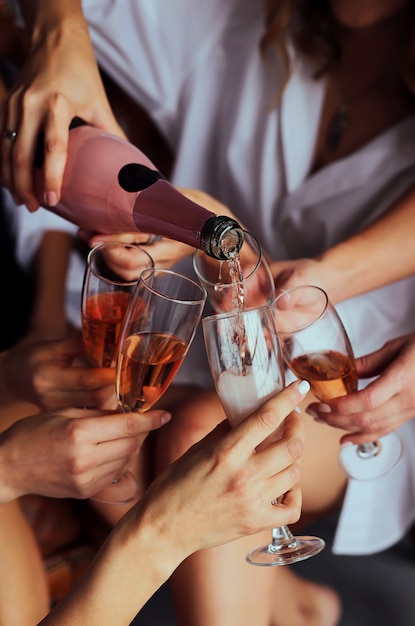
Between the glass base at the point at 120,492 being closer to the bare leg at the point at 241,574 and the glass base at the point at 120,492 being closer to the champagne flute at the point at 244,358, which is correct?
the bare leg at the point at 241,574

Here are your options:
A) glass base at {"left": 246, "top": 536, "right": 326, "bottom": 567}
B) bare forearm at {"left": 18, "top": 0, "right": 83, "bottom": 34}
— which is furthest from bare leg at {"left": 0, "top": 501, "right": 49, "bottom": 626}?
bare forearm at {"left": 18, "top": 0, "right": 83, "bottom": 34}

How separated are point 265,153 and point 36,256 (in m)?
0.56

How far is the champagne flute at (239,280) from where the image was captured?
3.86ft

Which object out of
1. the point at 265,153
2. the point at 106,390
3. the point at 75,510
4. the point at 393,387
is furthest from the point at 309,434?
the point at 265,153

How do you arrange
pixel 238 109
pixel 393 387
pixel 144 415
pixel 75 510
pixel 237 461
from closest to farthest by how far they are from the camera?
pixel 237 461
pixel 144 415
pixel 393 387
pixel 75 510
pixel 238 109

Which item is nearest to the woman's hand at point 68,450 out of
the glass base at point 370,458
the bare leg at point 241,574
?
the bare leg at point 241,574

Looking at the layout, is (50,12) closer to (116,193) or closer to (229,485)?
(116,193)

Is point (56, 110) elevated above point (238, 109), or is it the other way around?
point (56, 110)

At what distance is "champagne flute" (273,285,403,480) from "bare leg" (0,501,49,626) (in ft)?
1.69

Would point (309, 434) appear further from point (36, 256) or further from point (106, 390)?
point (36, 256)

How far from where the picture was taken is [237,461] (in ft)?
2.83

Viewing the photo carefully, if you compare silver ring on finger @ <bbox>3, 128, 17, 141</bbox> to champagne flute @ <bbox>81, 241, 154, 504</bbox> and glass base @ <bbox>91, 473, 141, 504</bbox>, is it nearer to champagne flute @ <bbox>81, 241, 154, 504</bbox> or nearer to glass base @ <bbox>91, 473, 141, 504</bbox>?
champagne flute @ <bbox>81, 241, 154, 504</bbox>

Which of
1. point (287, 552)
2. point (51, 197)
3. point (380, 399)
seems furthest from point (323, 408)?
point (51, 197)

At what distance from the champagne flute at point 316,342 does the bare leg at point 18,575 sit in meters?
0.52
